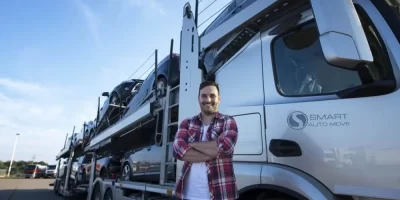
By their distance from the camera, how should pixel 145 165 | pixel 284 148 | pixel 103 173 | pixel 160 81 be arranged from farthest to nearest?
pixel 103 173 < pixel 160 81 < pixel 145 165 < pixel 284 148

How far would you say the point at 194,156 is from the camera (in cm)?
197

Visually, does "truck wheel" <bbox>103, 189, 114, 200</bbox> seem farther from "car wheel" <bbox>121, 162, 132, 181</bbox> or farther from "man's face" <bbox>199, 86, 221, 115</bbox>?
"man's face" <bbox>199, 86, 221, 115</bbox>

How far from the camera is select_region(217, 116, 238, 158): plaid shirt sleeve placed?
75.8 inches

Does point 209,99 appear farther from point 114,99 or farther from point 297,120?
point 114,99

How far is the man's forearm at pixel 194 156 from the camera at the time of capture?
1.94 m

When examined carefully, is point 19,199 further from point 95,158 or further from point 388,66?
point 388,66

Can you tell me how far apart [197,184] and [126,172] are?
14.8 ft

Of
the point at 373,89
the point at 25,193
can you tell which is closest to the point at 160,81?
the point at 373,89

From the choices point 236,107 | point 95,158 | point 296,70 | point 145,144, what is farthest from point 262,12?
point 95,158

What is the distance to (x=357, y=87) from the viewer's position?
6.06 feet

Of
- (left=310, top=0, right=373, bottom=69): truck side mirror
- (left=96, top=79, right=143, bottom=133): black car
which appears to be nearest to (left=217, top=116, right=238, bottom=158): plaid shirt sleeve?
(left=310, top=0, right=373, bottom=69): truck side mirror

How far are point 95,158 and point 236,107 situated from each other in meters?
6.21

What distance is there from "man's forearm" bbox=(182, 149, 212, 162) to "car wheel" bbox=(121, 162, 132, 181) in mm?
4221

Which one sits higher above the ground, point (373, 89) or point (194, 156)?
point (373, 89)
